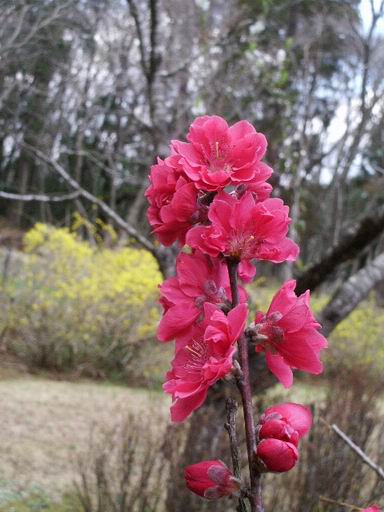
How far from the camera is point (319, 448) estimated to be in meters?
2.98

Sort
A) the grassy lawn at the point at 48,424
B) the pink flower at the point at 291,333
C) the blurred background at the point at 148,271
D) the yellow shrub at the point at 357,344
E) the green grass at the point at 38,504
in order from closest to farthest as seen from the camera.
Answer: the pink flower at the point at 291,333
the blurred background at the point at 148,271
the green grass at the point at 38,504
the grassy lawn at the point at 48,424
the yellow shrub at the point at 357,344

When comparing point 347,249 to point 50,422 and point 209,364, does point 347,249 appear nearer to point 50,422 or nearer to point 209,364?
point 209,364

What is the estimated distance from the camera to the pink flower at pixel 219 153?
2.58ft

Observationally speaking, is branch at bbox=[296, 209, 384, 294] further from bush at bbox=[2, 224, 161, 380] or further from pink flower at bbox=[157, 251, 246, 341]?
bush at bbox=[2, 224, 161, 380]

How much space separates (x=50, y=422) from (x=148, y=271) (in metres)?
3.53

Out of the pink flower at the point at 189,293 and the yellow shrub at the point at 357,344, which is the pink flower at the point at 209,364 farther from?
the yellow shrub at the point at 357,344

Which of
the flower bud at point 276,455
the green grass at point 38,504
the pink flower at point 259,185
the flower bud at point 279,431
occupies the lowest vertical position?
the green grass at point 38,504

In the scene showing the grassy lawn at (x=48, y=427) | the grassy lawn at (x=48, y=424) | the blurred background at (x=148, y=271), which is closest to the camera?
the blurred background at (x=148, y=271)

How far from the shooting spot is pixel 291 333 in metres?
0.77

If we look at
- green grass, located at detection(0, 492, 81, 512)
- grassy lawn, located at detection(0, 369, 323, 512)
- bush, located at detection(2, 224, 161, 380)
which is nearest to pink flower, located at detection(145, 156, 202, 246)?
grassy lawn, located at detection(0, 369, 323, 512)

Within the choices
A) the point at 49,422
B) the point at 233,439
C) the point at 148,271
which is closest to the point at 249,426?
the point at 233,439

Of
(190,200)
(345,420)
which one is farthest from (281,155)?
(190,200)

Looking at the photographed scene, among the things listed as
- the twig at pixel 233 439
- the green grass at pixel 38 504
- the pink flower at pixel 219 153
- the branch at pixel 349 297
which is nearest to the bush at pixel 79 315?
the green grass at pixel 38 504

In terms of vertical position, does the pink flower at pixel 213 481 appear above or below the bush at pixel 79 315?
above
